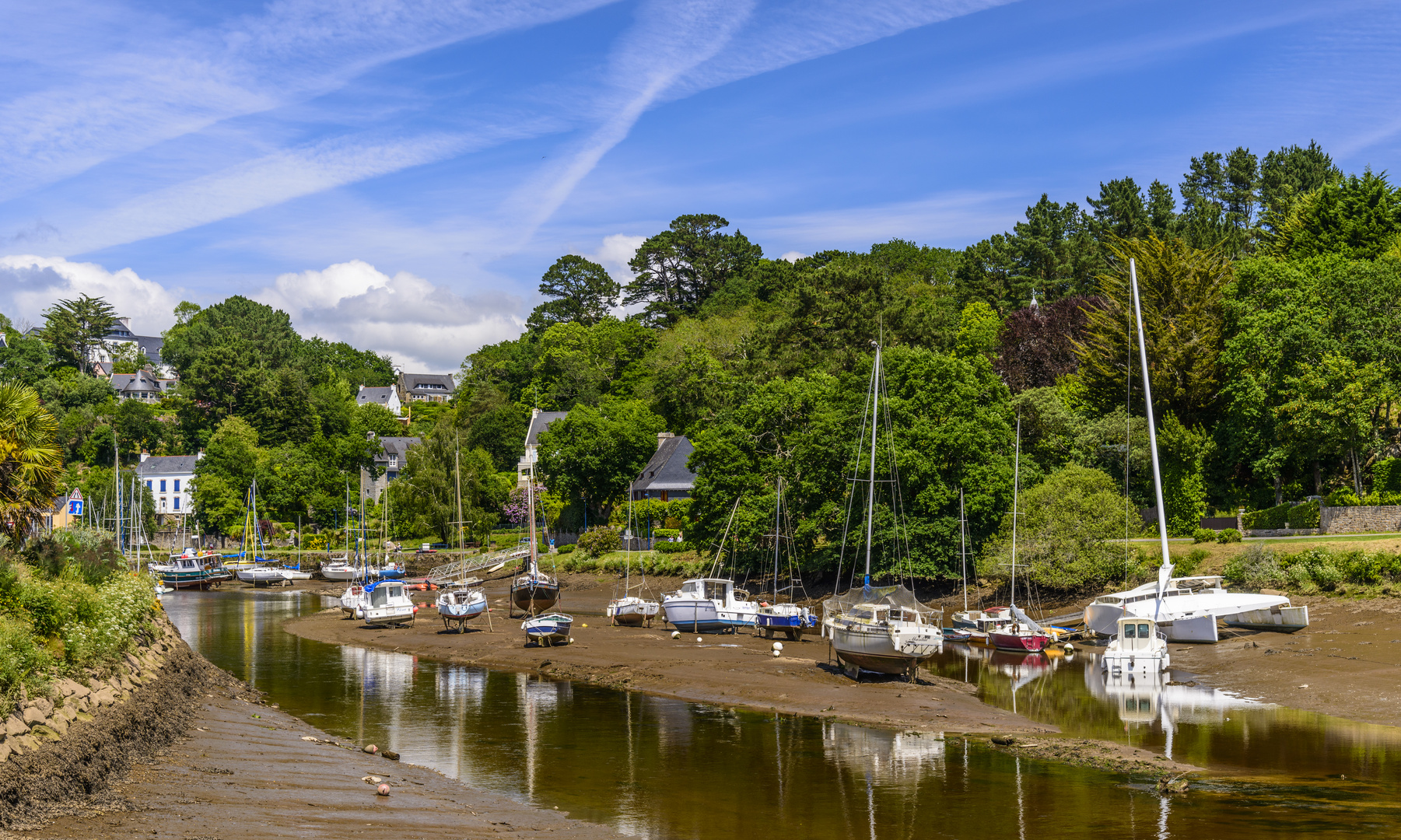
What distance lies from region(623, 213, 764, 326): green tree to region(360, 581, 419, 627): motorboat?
291 feet

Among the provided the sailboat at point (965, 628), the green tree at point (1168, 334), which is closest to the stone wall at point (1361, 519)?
the green tree at point (1168, 334)

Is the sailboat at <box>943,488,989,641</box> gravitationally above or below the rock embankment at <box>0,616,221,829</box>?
below

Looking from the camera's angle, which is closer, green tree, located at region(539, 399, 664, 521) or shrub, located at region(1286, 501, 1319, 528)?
shrub, located at region(1286, 501, 1319, 528)

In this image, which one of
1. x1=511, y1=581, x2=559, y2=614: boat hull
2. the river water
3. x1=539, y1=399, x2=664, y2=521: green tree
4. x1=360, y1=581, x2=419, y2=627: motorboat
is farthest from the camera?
x1=539, y1=399, x2=664, y2=521: green tree

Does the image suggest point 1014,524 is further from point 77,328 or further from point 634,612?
point 77,328

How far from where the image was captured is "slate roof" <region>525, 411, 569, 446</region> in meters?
118

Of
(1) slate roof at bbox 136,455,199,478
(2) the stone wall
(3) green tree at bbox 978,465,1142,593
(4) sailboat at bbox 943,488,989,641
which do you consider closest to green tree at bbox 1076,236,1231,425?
(3) green tree at bbox 978,465,1142,593

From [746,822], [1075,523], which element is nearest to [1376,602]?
[1075,523]

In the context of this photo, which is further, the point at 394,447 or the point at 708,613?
the point at 394,447

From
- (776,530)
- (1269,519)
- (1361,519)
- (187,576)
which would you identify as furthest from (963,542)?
(187,576)

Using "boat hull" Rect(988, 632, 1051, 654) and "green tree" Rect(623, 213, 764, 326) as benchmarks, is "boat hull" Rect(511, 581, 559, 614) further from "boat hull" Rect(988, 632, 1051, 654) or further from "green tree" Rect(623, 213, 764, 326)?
"green tree" Rect(623, 213, 764, 326)

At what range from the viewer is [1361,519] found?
49.2m

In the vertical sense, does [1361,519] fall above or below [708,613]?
above

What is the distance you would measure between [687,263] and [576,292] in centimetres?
1999
